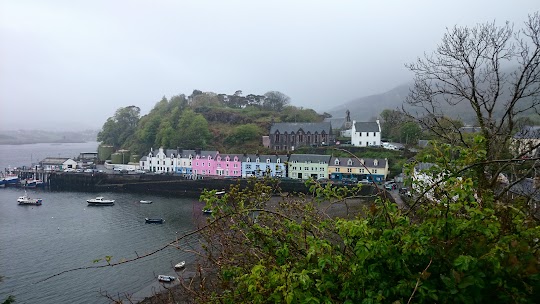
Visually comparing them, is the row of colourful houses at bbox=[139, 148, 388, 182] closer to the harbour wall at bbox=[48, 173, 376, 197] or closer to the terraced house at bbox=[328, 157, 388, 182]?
the terraced house at bbox=[328, 157, 388, 182]

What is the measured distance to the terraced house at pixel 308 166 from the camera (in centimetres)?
3134

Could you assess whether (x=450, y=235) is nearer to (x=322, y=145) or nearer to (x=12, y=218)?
(x=12, y=218)

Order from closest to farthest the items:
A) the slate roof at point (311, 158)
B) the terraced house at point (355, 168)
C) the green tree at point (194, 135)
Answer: the terraced house at point (355, 168), the slate roof at point (311, 158), the green tree at point (194, 135)

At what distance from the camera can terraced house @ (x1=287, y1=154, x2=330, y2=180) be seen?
103 ft

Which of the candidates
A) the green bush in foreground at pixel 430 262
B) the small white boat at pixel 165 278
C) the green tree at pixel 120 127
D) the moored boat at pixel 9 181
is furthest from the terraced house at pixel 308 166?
the green tree at pixel 120 127

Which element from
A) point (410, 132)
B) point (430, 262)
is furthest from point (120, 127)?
point (430, 262)

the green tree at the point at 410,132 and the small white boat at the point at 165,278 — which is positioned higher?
the green tree at the point at 410,132

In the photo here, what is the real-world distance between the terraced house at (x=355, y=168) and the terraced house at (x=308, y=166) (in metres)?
0.53

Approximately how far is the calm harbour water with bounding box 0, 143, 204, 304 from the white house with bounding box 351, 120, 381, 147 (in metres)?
17.6

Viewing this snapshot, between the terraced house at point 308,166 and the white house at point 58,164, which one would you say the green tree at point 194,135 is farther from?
the terraced house at point 308,166

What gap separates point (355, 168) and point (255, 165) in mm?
9054

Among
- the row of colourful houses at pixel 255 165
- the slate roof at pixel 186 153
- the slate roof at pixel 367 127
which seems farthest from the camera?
the slate roof at pixel 186 153

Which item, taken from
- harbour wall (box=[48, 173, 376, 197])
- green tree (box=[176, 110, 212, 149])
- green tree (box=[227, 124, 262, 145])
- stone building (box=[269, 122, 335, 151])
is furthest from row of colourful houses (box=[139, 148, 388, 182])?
green tree (box=[227, 124, 262, 145])

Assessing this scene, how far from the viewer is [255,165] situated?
3388 cm
